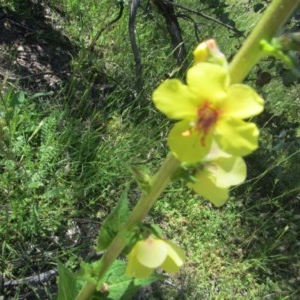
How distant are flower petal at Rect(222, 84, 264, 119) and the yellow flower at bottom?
327mm

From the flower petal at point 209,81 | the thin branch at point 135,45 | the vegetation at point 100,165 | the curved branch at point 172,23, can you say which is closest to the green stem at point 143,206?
the flower petal at point 209,81

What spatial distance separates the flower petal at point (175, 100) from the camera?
2.72 ft

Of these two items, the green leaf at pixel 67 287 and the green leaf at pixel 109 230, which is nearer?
the green leaf at pixel 109 230

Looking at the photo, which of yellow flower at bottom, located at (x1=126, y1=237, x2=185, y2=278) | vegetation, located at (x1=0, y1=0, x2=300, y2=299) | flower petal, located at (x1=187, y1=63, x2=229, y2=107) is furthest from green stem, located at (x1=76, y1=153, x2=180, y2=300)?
vegetation, located at (x1=0, y1=0, x2=300, y2=299)

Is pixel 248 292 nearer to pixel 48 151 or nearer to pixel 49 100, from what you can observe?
pixel 48 151

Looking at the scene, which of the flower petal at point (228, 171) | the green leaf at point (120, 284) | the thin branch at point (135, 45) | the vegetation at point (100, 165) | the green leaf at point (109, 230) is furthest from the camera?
the thin branch at point (135, 45)

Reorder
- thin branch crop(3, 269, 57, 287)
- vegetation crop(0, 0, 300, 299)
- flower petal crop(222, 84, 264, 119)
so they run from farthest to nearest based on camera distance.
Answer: vegetation crop(0, 0, 300, 299)
thin branch crop(3, 269, 57, 287)
flower petal crop(222, 84, 264, 119)

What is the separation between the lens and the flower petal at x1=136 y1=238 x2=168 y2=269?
3.17 feet

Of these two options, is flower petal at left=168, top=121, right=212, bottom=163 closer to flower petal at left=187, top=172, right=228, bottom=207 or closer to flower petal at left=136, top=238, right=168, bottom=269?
flower petal at left=187, top=172, right=228, bottom=207

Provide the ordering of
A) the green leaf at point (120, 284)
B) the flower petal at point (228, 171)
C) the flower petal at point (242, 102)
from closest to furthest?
the flower petal at point (242, 102)
the flower petal at point (228, 171)
the green leaf at point (120, 284)

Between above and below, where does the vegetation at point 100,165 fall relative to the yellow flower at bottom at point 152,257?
below

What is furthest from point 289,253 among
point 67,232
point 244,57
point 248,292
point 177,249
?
point 244,57

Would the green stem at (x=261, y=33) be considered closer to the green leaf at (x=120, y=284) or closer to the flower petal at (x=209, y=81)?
the flower petal at (x=209, y=81)

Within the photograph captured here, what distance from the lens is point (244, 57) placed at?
2.92ft
